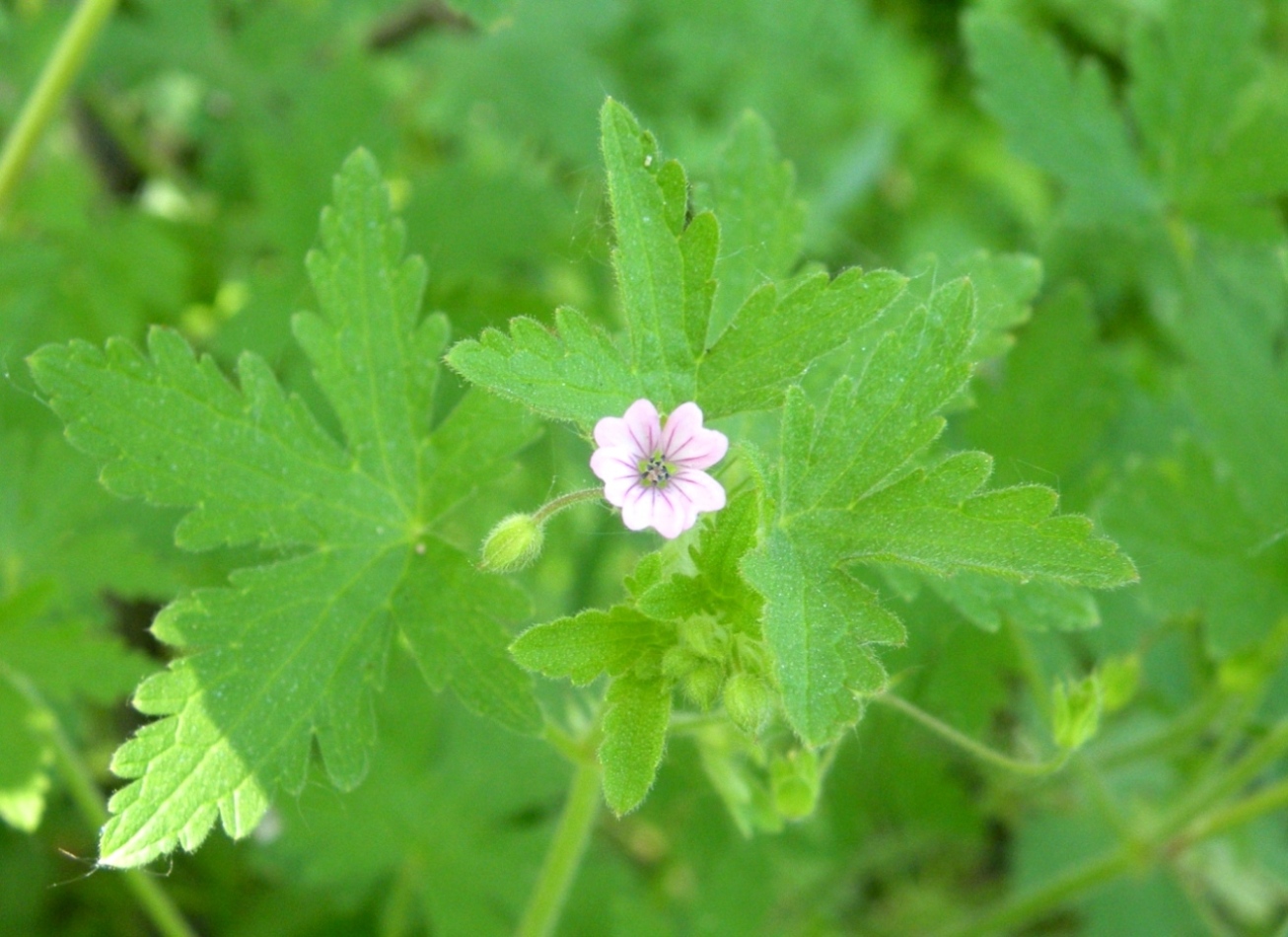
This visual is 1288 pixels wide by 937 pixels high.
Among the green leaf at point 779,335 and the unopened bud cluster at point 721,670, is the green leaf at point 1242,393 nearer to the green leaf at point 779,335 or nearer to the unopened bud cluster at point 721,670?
the green leaf at point 779,335

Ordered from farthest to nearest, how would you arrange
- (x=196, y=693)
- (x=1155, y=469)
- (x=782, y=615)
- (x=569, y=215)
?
(x=569, y=215) → (x=1155, y=469) → (x=196, y=693) → (x=782, y=615)

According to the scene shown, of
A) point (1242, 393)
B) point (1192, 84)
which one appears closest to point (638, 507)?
point (1242, 393)

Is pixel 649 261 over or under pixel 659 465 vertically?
over

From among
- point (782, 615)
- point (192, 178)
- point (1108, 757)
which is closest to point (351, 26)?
point (192, 178)

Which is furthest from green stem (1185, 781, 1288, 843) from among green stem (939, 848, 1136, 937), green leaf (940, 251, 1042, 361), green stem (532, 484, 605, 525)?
green stem (532, 484, 605, 525)

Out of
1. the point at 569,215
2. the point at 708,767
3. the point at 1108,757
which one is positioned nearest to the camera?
the point at 708,767

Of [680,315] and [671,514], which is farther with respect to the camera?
[680,315]

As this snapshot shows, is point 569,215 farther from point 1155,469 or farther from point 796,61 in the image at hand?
point 1155,469

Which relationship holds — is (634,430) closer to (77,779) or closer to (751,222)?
(751,222)
